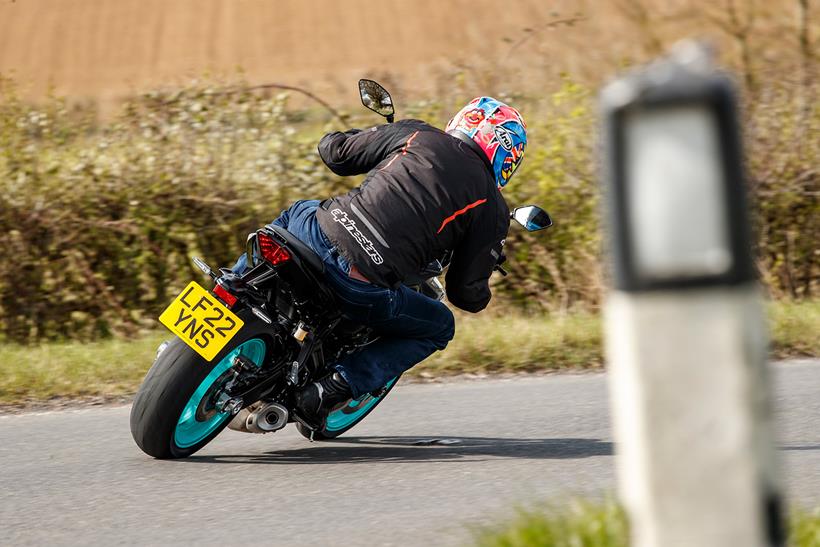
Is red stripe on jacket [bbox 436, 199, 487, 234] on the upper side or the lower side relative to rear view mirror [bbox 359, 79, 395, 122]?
lower

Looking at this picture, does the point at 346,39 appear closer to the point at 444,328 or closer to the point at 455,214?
the point at 444,328

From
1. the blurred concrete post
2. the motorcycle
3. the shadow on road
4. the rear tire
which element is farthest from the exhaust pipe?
the blurred concrete post

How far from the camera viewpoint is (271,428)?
527 cm

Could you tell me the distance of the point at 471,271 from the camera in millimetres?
5312

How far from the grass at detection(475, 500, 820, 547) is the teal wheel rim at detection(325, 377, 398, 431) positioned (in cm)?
233

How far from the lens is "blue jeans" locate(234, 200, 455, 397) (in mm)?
5211

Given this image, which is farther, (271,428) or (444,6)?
(444,6)

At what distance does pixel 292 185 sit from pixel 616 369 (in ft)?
25.6

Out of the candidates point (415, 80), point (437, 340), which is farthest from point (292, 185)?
point (437, 340)

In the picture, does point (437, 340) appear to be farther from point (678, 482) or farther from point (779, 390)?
point (678, 482)

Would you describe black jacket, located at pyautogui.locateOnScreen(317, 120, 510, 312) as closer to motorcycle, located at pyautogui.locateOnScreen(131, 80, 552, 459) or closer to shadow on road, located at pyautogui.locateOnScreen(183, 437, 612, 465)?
motorcycle, located at pyautogui.locateOnScreen(131, 80, 552, 459)

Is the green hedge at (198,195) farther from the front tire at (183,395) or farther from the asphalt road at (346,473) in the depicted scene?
the front tire at (183,395)

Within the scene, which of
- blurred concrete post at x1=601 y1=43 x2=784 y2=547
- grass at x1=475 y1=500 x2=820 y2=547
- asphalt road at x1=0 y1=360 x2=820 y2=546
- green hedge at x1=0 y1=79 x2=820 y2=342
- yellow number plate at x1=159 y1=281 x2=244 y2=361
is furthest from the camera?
green hedge at x1=0 y1=79 x2=820 y2=342

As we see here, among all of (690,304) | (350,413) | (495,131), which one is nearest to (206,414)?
(350,413)
